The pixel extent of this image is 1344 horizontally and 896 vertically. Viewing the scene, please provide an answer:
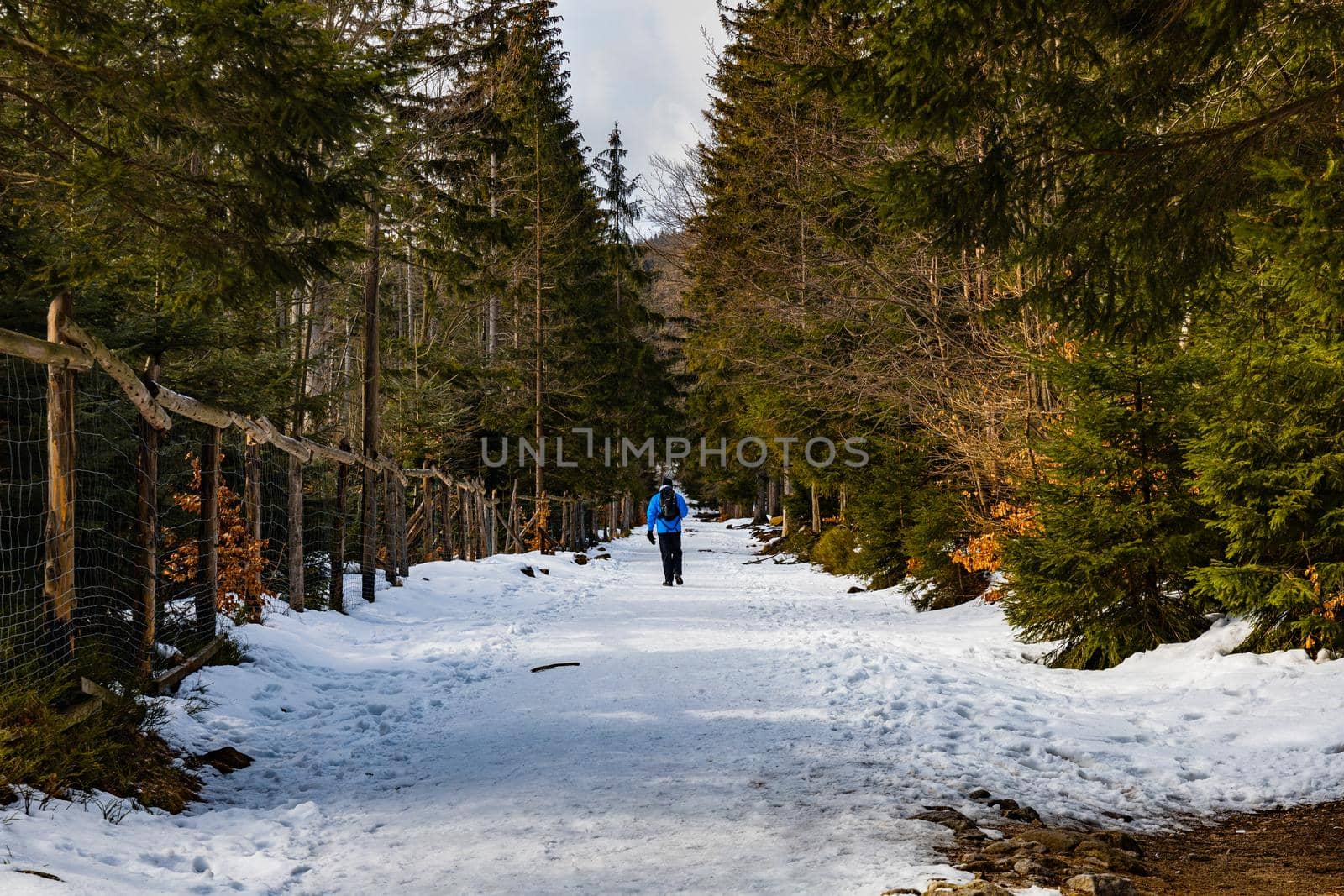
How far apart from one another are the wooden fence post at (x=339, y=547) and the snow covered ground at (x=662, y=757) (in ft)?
2.61

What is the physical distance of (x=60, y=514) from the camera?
5102 mm

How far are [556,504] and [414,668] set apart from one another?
26043 mm

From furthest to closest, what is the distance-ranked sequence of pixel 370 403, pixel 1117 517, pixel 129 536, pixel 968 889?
pixel 370 403
pixel 1117 517
pixel 129 536
pixel 968 889

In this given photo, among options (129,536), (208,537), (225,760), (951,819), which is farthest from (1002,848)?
(208,537)

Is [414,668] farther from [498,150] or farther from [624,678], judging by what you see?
[498,150]

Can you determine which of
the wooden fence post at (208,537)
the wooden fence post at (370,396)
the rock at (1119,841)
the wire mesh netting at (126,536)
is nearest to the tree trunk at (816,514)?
the wooden fence post at (370,396)

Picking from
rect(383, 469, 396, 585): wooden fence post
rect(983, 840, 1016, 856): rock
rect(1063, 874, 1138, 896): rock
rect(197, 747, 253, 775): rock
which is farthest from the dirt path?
rect(383, 469, 396, 585): wooden fence post

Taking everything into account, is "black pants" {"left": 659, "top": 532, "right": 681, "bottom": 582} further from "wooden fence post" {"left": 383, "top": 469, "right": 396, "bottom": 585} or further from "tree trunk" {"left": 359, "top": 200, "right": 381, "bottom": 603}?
"tree trunk" {"left": 359, "top": 200, "right": 381, "bottom": 603}

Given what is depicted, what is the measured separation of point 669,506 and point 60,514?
13.0 metres

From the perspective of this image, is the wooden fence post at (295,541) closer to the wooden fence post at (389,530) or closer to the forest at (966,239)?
the forest at (966,239)

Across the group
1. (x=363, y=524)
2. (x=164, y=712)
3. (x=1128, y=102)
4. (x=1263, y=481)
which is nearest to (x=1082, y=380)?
(x=1263, y=481)

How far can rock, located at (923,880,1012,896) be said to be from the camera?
3.28 metres

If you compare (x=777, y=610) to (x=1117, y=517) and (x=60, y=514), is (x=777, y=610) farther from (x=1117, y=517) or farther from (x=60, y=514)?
(x=60, y=514)

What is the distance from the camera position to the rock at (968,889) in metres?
3.28
